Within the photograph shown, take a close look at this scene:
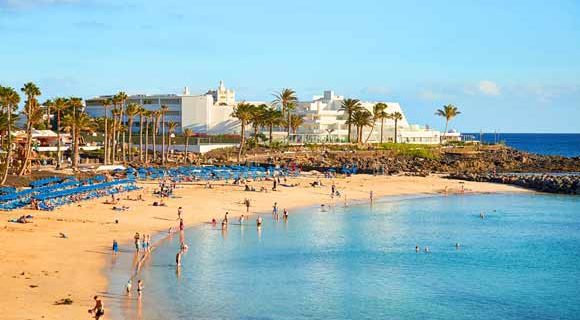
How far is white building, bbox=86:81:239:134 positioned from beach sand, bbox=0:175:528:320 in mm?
44380

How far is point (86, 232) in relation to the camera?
4266 cm

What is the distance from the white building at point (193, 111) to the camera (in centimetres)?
12012

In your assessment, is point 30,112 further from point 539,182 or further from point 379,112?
point 379,112

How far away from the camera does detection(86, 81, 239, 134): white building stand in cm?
12012

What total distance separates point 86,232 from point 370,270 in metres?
16.8

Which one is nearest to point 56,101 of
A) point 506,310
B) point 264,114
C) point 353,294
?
point 264,114

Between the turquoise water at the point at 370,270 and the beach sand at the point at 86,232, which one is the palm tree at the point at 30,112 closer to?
the beach sand at the point at 86,232

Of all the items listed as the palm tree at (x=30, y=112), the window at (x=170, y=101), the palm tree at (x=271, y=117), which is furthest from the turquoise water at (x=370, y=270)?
the window at (x=170, y=101)

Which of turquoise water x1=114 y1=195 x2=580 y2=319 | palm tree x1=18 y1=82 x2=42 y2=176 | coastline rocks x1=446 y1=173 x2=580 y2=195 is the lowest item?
turquoise water x1=114 y1=195 x2=580 y2=319

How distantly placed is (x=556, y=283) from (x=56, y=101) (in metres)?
60.1

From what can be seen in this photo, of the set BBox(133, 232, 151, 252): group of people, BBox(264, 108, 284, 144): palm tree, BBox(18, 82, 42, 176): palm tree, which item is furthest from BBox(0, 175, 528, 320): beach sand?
BBox(264, 108, 284, 144): palm tree

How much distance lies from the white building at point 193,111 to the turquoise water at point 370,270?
62553 millimetres

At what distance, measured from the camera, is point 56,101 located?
80688 mm

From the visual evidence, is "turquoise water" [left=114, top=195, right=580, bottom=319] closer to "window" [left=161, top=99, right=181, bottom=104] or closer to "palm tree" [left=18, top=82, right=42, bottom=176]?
"palm tree" [left=18, top=82, right=42, bottom=176]
